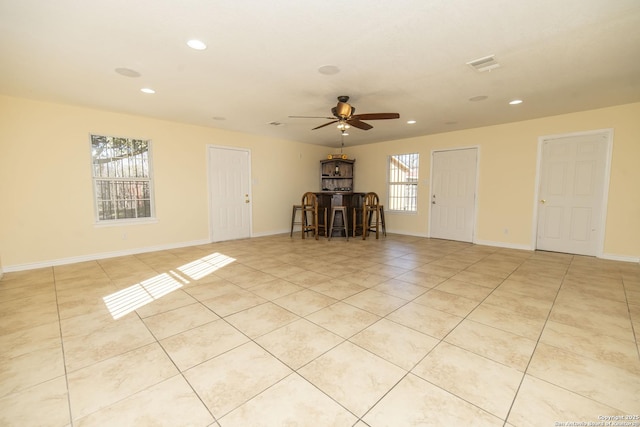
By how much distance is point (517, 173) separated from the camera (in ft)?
17.0

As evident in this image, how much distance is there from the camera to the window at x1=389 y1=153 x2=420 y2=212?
22.0 feet

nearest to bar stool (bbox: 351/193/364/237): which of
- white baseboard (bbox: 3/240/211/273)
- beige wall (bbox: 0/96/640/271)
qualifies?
beige wall (bbox: 0/96/640/271)

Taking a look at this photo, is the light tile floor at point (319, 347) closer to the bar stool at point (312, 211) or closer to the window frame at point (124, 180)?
the window frame at point (124, 180)

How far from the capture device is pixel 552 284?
10.8 feet

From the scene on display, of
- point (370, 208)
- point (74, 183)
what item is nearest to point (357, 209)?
point (370, 208)


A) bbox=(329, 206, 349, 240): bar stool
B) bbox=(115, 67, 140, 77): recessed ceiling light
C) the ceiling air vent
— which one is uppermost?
the ceiling air vent

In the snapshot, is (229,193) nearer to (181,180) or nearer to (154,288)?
(181,180)

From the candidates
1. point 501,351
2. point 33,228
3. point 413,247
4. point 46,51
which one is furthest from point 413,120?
point 33,228

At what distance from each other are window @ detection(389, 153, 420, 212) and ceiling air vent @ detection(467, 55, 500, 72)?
377 cm

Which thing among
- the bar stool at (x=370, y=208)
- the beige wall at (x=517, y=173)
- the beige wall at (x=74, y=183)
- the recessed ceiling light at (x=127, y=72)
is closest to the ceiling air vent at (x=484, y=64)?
the beige wall at (x=517, y=173)

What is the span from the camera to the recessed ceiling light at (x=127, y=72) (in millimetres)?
2908

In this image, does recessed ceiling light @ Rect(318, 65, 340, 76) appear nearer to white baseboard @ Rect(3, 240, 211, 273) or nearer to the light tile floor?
the light tile floor

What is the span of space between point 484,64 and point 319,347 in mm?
3148

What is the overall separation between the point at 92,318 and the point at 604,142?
729 centimetres
